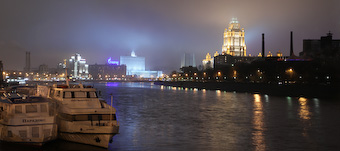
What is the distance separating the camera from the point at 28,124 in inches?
1025

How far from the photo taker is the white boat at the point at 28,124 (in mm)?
26125

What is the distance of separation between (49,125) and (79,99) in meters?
4.04

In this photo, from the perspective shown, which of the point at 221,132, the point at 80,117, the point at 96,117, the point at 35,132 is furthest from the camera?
the point at 221,132

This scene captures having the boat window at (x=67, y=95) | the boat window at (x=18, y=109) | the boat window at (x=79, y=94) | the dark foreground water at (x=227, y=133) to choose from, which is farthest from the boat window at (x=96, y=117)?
the boat window at (x=18, y=109)

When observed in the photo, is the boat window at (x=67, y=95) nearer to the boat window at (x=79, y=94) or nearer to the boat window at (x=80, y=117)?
the boat window at (x=79, y=94)

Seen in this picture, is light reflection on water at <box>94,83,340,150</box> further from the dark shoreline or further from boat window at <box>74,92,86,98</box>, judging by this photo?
the dark shoreline

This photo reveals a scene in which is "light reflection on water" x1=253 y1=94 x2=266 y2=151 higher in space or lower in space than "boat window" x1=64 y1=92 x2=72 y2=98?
lower

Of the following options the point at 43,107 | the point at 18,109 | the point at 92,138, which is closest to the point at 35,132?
the point at 43,107

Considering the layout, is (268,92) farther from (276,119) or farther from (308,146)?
(308,146)

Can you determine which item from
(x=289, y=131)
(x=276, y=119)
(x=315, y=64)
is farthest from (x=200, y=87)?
(x=289, y=131)

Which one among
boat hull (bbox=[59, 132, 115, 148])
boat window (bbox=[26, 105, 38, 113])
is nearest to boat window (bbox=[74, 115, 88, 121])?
boat hull (bbox=[59, 132, 115, 148])

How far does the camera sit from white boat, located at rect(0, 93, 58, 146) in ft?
85.7

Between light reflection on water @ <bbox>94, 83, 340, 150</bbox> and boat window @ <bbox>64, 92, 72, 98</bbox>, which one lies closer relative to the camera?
boat window @ <bbox>64, 92, 72, 98</bbox>

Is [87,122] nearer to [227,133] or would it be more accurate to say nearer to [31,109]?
[31,109]
